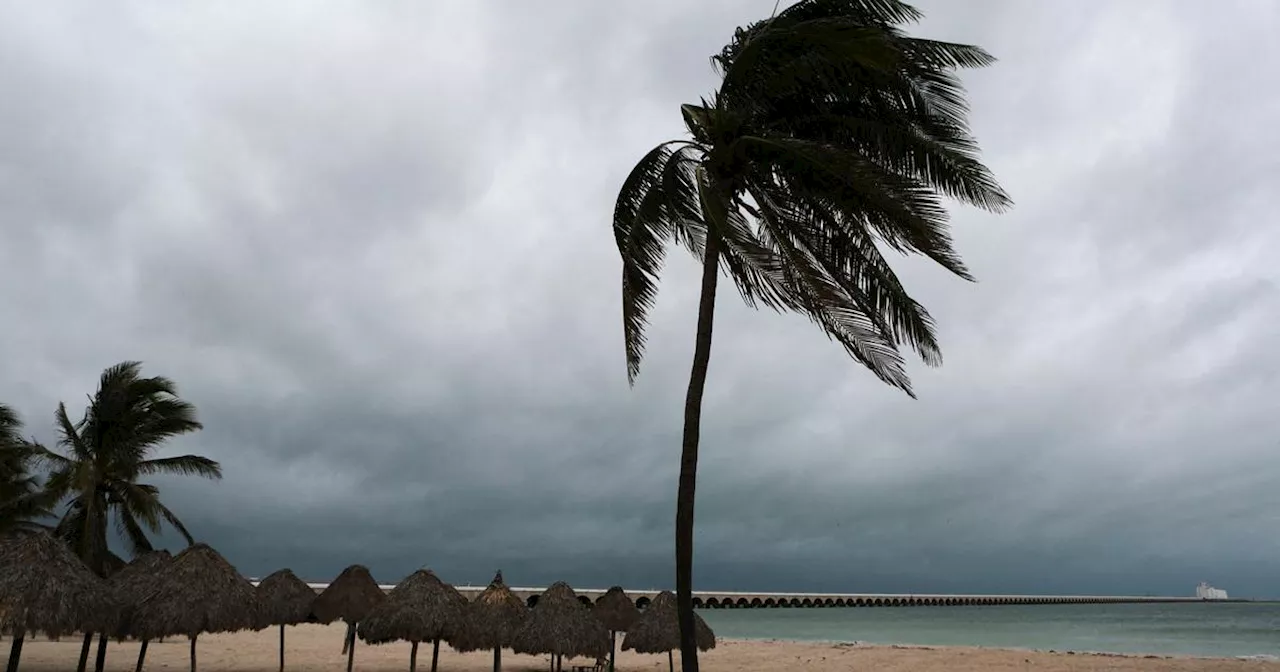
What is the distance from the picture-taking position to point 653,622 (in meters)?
19.2

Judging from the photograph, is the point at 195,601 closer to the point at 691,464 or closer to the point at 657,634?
the point at 657,634

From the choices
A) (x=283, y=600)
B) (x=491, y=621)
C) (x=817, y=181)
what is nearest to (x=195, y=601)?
(x=283, y=600)

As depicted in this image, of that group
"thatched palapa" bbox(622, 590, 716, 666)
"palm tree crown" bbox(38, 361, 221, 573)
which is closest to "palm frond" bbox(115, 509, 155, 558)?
"palm tree crown" bbox(38, 361, 221, 573)

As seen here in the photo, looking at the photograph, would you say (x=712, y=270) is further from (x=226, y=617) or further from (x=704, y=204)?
(x=226, y=617)

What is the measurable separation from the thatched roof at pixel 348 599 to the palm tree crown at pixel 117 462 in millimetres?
7819

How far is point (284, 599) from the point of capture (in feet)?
61.6

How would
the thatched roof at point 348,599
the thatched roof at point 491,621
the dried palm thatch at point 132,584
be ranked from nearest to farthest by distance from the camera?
the dried palm thatch at point 132,584 < the thatched roof at point 491,621 < the thatched roof at point 348,599

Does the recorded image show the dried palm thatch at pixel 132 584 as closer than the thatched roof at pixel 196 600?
No

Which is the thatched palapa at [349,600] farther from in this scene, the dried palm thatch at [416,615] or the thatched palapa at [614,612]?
the thatched palapa at [614,612]

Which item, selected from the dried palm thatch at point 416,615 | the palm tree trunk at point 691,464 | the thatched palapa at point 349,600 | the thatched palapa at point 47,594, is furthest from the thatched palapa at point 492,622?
the palm tree trunk at point 691,464

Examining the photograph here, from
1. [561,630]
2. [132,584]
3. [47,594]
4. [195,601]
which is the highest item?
[132,584]

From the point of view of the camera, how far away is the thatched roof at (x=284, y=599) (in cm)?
1781

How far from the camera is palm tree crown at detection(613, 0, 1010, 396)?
23.1ft

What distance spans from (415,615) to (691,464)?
11462 millimetres
